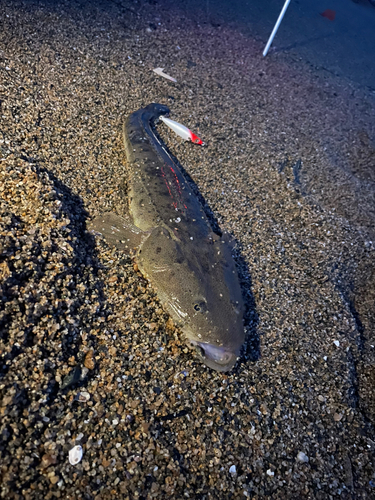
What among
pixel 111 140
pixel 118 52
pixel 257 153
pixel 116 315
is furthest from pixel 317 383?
pixel 118 52

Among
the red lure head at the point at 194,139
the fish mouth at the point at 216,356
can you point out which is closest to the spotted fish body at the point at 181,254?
the fish mouth at the point at 216,356

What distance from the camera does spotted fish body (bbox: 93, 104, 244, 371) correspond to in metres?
2.88

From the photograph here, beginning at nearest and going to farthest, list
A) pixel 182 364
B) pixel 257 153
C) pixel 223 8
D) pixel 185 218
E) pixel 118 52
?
pixel 182 364
pixel 185 218
pixel 257 153
pixel 118 52
pixel 223 8

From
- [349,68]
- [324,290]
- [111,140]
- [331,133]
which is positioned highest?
[349,68]

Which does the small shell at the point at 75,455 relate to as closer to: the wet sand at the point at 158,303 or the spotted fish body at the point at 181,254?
the wet sand at the point at 158,303

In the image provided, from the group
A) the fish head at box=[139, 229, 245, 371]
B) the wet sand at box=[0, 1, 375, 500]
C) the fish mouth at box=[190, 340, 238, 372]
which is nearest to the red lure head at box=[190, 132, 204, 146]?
the wet sand at box=[0, 1, 375, 500]

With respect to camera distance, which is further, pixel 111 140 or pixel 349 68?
pixel 349 68

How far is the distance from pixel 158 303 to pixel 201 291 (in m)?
0.48

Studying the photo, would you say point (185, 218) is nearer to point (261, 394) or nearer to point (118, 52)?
point (261, 394)

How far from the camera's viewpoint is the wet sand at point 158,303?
90.7 inches

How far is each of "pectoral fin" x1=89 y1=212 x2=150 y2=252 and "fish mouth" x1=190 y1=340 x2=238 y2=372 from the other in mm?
1317

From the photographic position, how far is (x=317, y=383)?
3.10 meters

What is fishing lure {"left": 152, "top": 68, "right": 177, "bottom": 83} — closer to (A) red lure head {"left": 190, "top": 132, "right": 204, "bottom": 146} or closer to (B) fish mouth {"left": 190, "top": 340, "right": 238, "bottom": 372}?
(A) red lure head {"left": 190, "top": 132, "right": 204, "bottom": 146}

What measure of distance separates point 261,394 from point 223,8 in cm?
939
